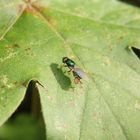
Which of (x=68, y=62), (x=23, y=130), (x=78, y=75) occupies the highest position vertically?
(x=23, y=130)

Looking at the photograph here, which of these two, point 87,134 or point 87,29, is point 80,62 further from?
point 87,134

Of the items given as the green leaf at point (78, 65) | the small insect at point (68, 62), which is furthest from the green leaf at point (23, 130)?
the small insect at point (68, 62)

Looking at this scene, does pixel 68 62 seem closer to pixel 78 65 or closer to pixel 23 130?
pixel 78 65

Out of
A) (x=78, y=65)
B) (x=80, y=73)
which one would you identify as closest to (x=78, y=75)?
(x=80, y=73)

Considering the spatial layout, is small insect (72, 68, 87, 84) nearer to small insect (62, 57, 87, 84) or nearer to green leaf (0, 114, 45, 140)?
small insect (62, 57, 87, 84)

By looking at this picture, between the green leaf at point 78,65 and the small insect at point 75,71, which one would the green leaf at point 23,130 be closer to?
the green leaf at point 78,65

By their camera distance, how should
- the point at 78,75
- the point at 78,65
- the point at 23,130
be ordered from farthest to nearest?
the point at 23,130, the point at 78,65, the point at 78,75

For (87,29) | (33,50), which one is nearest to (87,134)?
(33,50)
